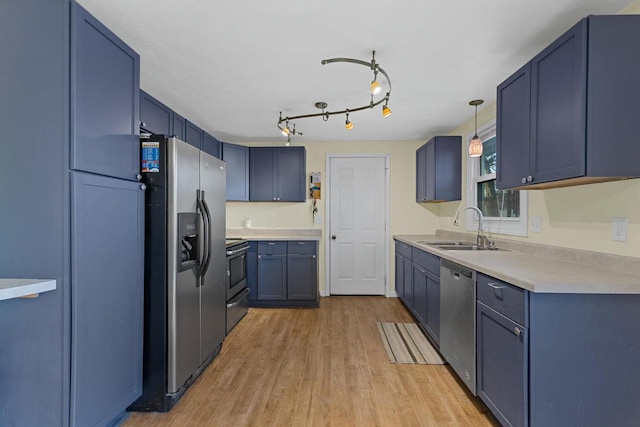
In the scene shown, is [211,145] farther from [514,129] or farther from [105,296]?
[514,129]

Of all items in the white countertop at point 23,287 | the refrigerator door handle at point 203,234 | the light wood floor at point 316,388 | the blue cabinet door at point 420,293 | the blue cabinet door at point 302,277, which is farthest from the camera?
the blue cabinet door at point 302,277

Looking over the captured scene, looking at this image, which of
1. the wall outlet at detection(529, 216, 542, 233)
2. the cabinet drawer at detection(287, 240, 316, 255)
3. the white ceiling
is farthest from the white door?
the wall outlet at detection(529, 216, 542, 233)

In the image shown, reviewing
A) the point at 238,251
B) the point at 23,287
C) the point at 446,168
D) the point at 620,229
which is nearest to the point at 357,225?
the point at 446,168

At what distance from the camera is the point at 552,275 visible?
155 cm

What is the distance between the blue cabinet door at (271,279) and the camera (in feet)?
13.0

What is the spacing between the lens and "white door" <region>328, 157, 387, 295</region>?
454 centimetres

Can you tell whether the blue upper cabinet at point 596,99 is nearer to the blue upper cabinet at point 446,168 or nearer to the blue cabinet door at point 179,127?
the blue upper cabinet at point 446,168

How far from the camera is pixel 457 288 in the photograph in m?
2.21

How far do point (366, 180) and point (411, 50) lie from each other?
259 centimetres

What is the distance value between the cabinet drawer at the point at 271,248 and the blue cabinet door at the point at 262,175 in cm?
73

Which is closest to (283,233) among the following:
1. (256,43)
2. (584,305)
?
(256,43)

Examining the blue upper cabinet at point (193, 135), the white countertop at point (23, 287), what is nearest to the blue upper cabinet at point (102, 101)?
the white countertop at point (23, 287)

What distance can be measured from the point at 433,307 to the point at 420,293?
1.34ft

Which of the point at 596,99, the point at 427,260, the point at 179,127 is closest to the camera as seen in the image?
the point at 596,99
